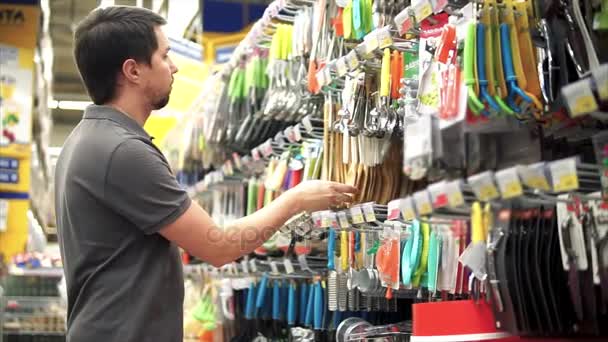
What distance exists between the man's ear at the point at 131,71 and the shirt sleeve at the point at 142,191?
0.24 meters

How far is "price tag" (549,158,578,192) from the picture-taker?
1622mm

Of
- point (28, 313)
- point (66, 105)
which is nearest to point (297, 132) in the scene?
point (28, 313)

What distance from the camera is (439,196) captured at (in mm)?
1757

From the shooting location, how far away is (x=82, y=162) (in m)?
2.51

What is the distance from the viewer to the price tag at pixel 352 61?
9.06 ft

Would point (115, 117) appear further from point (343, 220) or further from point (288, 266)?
point (288, 266)

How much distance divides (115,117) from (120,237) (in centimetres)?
33

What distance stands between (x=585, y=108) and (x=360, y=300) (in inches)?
59.4

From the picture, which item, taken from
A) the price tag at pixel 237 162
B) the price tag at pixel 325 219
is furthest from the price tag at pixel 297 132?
the price tag at pixel 237 162

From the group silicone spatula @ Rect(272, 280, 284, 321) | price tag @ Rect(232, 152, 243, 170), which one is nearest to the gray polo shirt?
silicone spatula @ Rect(272, 280, 284, 321)

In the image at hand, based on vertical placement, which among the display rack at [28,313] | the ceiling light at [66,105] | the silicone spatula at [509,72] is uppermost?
the ceiling light at [66,105]

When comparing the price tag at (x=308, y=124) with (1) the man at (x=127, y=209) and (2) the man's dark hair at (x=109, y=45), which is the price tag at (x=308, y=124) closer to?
(1) the man at (x=127, y=209)

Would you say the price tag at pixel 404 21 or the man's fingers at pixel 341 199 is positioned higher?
the price tag at pixel 404 21

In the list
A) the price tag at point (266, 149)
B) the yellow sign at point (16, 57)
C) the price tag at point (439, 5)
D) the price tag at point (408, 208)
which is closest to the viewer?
the price tag at point (408, 208)
